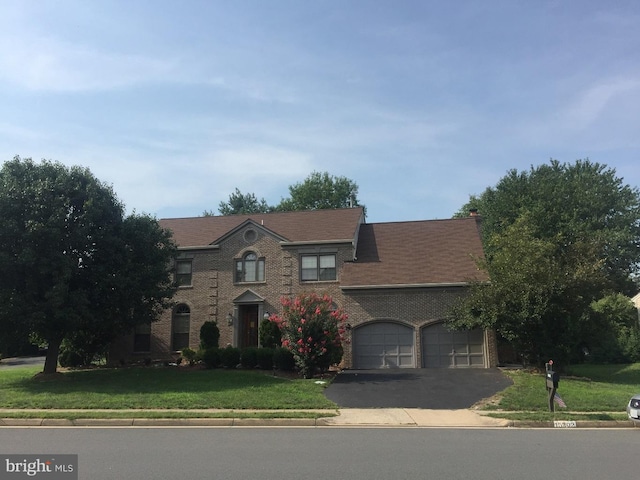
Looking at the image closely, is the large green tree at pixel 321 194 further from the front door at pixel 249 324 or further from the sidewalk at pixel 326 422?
the sidewalk at pixel 326 422

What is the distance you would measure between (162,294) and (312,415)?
10.9m

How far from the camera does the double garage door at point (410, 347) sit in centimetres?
2277

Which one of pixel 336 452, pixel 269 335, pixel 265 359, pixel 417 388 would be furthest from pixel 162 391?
pixel 336 452

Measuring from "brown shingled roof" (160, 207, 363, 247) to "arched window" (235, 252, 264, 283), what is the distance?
1.72m

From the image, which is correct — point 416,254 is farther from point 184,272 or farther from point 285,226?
point 184,272

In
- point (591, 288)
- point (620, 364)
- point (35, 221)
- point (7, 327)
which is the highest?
point (35, 221)

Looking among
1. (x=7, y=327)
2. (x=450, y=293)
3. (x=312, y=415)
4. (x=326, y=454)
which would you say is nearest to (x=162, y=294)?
(x=7, y=327)

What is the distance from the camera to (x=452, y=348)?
22.9 m

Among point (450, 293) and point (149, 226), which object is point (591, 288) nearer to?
point (450, 293)

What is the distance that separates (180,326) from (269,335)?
6.09 meters

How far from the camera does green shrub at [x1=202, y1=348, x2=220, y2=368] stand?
21.7 metres

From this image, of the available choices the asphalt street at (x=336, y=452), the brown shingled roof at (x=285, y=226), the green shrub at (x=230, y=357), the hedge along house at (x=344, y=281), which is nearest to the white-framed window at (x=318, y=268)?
the hedge along house at (x=344, y=281)

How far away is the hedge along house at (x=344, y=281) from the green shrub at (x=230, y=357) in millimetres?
3292

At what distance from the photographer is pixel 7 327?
1742 centimetres
